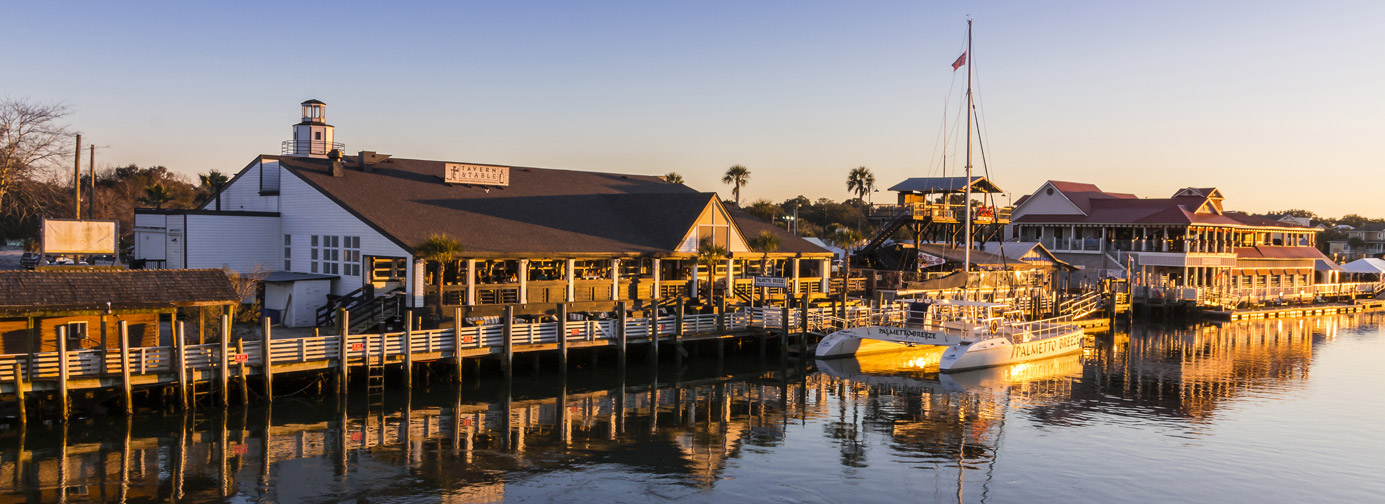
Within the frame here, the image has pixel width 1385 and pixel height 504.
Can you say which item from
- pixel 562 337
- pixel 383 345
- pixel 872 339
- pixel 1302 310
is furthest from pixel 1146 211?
pixel 383 345

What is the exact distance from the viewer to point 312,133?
172 ft

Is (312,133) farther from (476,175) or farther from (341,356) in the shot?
(341,356)

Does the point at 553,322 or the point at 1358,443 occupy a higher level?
the point at 553,322

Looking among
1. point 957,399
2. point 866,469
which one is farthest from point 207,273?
point 957,399

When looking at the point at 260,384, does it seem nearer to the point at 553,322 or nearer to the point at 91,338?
the point at 91,338

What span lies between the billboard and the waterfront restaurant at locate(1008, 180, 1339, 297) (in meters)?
62.5

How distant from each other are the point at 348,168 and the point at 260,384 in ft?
56.0

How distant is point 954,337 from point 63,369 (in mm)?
30318

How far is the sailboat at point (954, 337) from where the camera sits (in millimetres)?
41031

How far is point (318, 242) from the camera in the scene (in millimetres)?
42938

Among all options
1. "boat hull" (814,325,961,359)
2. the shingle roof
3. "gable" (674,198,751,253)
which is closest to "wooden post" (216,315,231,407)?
"gable" (674,198,751,253)

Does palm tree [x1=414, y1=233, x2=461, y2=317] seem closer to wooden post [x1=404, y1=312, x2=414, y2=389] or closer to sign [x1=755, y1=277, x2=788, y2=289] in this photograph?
wooden post [x1=404, y1=312, x2=414, y2=389]

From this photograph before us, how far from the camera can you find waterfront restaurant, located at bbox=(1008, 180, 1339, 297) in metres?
76.1

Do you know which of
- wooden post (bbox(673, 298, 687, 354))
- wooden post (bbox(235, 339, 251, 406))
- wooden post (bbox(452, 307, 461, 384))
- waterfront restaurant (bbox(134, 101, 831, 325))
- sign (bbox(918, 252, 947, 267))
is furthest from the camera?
sign (bbox(918, 252, 947, 267))
